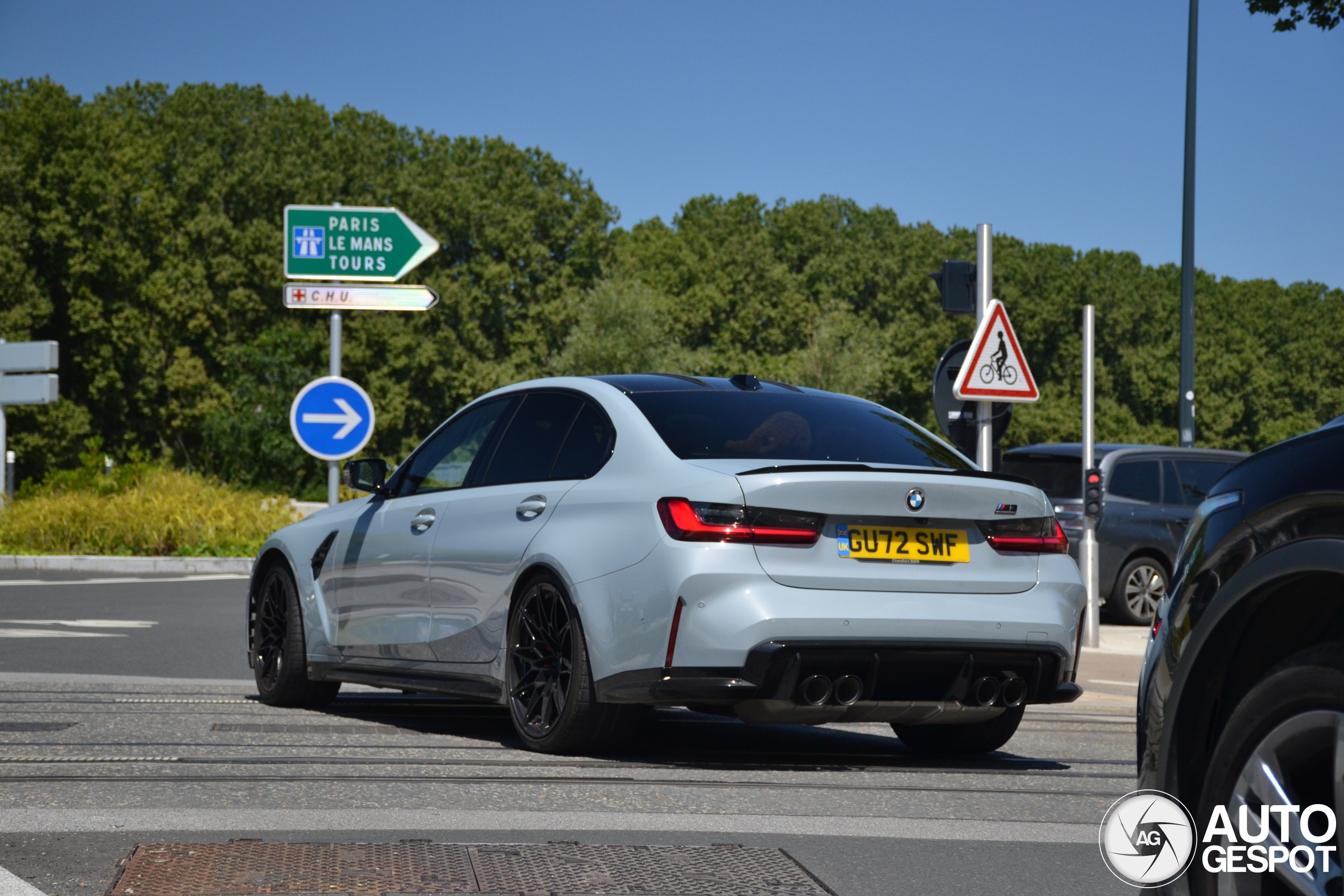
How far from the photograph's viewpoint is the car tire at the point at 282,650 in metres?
7.91

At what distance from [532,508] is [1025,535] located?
1940 millimetres

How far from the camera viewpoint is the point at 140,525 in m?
23.2

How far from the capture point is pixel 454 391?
61.1 metres

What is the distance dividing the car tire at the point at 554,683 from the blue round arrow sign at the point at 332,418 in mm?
9667

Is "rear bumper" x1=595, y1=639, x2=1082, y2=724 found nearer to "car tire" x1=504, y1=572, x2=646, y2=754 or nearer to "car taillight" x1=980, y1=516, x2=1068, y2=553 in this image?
"car tire" x1=504, y1=572, x2=646, y2=754

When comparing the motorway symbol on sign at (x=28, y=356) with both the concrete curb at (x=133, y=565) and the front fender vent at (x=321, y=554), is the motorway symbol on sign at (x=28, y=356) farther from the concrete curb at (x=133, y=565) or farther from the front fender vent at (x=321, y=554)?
the front fender vent at (x=321, y=554)

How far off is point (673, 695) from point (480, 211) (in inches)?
2319

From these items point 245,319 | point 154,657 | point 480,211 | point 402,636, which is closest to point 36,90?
point 245,319

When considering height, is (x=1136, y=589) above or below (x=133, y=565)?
above

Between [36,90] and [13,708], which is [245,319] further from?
[13,708]

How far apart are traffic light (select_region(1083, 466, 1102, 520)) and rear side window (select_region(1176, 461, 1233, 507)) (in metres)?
3.84

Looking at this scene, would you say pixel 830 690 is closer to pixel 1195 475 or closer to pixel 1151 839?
pixel 1151 839

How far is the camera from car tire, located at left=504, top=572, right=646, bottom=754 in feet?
19.2

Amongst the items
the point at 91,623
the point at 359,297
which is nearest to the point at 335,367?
the point at 359,297
